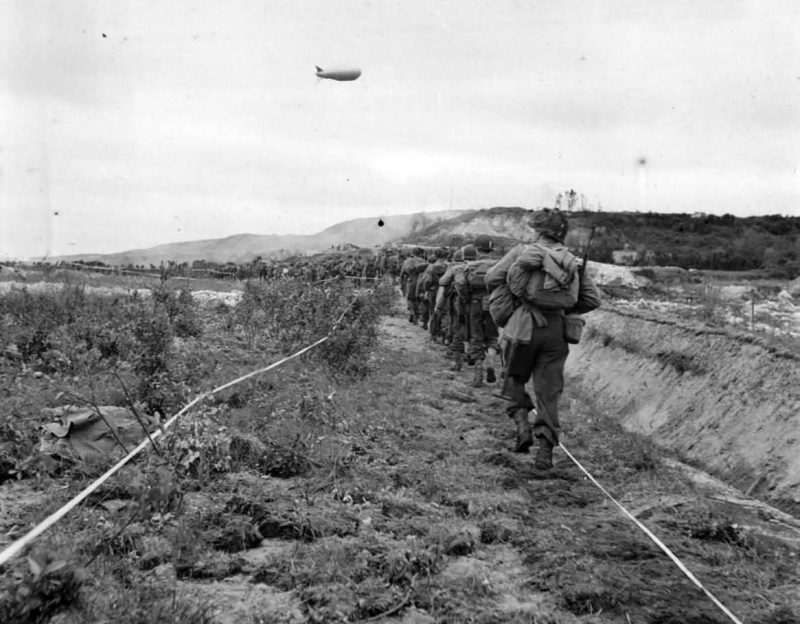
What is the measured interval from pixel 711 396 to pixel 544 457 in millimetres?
2765

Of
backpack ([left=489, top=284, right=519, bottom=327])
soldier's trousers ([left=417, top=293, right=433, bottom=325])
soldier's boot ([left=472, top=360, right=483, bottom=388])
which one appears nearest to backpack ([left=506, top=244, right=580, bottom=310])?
backpack ([left=489, top=284, right=519, bottom=327])

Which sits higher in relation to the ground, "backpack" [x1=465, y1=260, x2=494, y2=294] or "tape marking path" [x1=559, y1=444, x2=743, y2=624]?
"backpack" [x1=465, y1=260, x2=494, y2=294]

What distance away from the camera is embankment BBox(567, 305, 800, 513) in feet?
20.8

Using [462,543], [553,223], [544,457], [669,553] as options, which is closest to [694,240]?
[553,223]

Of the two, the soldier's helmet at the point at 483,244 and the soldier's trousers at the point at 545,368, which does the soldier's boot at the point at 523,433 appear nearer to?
the soldier's trousers at the point at 545,368

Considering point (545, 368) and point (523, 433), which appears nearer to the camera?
point (545, 368)

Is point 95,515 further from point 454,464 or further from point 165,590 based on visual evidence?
point 454,464

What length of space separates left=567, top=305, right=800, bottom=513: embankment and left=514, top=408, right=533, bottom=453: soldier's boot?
177 centimetres

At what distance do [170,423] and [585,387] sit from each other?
834 cm

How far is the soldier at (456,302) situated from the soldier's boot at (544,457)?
6058 millimetres

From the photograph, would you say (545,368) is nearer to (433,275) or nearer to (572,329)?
(572,329)

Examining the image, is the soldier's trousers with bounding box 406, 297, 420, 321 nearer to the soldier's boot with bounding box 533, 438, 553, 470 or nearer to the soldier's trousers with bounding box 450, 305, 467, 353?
the soldier's trousers with bounding box 450, 305, 467, 353

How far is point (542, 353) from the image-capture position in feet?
22.2

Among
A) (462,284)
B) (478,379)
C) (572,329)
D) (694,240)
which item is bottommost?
(478,379)
